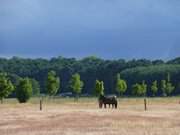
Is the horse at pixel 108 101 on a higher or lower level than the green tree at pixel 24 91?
lower

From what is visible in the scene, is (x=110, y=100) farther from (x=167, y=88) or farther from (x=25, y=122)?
(x=167, y=88)

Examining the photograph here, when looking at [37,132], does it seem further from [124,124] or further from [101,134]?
[124,124]

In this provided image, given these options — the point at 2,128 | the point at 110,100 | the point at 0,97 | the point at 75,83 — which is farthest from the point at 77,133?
the point at 75,83

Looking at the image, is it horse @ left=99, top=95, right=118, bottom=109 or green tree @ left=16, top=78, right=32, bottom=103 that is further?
green tree @ left=16, top=78, right=32, bottom=103

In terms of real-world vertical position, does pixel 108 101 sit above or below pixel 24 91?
below

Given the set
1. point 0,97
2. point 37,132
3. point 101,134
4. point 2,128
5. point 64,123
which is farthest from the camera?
point 0,97

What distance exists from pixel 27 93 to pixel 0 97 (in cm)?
669

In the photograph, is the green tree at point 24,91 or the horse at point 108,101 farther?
the green tree at point 24,91

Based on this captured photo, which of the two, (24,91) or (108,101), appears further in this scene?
(24,91)

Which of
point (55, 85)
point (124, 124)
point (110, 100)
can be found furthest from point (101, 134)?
point (55, 85)

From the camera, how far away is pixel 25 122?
44062 mm

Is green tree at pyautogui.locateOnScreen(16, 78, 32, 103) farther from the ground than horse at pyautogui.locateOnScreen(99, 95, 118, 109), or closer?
farther from the ground

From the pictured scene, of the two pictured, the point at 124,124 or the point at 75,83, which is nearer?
the point at 124,124

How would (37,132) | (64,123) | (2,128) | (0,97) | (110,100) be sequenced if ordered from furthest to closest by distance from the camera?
(0,97) < (110,100) < (64,123) < (2,128) < (37,132)
